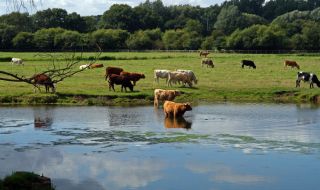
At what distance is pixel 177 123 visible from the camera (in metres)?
25.8

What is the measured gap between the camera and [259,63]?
59312 mm

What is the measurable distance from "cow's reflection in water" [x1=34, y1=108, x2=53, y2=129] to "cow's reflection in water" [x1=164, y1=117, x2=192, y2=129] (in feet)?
15.8

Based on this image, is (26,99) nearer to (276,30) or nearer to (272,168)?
(272,168)

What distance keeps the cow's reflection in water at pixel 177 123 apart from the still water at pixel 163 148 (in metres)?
0.04

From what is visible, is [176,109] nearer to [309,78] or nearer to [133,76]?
[133,76]

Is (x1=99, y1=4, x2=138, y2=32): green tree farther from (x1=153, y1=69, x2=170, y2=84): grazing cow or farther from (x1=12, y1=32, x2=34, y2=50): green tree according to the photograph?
(x1=153, y1=69, x2=170, y2=84): grazing cow

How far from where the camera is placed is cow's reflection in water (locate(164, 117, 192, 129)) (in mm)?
24908

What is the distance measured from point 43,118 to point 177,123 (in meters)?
6.10

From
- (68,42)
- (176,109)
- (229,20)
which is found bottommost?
(176,109)

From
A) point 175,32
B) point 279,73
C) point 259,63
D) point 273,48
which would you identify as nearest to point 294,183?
point 279,73

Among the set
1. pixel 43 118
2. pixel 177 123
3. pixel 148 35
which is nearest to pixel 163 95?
pixel 177 123

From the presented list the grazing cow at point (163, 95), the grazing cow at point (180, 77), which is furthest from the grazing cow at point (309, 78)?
Result: the grazing cow at point (163, 95)

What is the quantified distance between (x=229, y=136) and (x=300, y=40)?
77.3 metres

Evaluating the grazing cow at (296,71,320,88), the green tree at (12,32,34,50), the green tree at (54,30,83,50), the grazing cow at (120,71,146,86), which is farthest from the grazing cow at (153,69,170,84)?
the green tree at (12,32,34,50)
